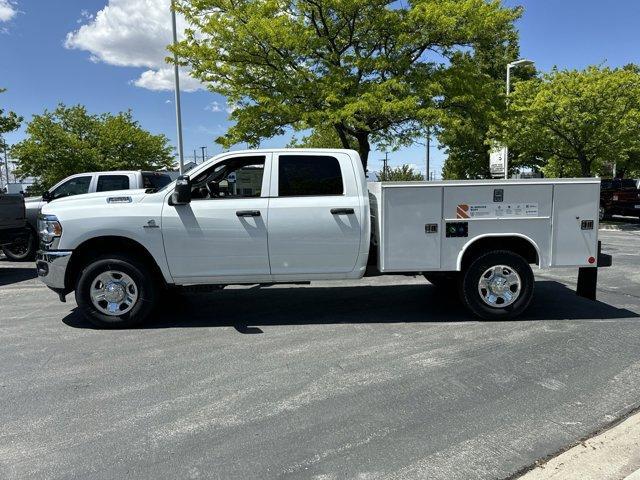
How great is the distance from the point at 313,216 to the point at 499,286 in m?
2.36

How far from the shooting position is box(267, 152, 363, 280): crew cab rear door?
5797mm

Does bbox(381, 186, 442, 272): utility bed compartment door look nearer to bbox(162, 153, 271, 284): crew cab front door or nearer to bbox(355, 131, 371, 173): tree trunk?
bbox(162, 153, 271, 284): crew cab front door

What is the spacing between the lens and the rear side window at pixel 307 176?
590 cm

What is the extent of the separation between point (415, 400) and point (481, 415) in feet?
1.64

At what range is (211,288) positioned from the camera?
5.98 meters

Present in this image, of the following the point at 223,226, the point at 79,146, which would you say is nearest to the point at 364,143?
the point at 223,226

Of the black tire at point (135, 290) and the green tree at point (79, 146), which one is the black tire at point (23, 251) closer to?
the black tire at point (135, 290)

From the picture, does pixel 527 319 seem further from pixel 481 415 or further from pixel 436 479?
pixel 436 479

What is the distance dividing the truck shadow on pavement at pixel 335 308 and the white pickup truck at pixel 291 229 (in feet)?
1.83

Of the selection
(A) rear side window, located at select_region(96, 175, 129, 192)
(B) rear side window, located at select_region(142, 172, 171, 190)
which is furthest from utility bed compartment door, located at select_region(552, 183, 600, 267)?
(A) rear side window, located at select_region(96, 175, 129, 192)

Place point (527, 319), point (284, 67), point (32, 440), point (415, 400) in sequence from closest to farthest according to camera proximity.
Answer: point (32, 440)
point (415, 400)
point (527, 319)
point (284, 67)

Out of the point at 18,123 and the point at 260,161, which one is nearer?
the point at 260,161

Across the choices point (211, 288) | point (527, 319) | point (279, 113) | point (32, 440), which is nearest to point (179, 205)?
point (211, 288)

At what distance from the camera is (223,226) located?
5754 millimetres
